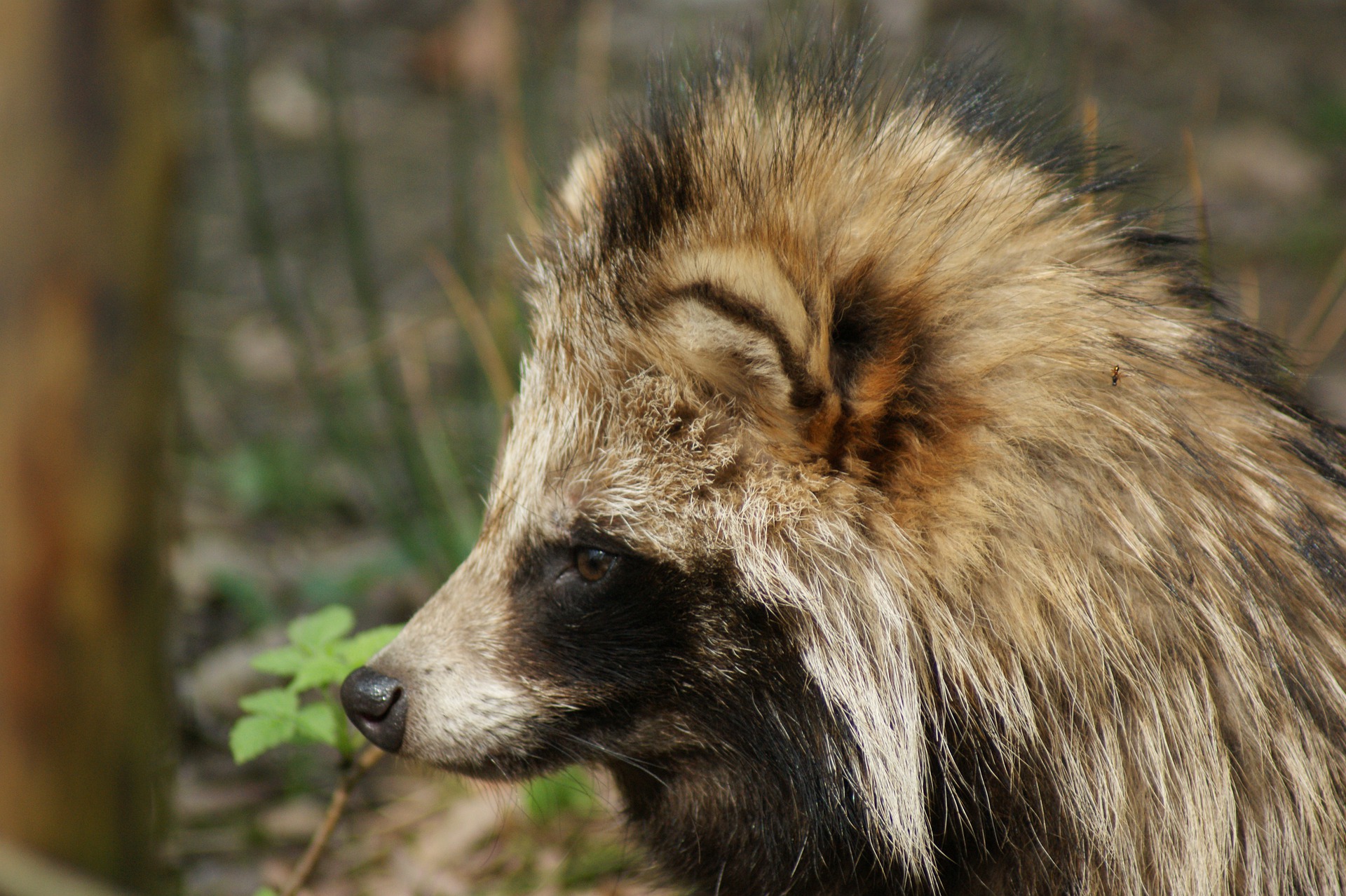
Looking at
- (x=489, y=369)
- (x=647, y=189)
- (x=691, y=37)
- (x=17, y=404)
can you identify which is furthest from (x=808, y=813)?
(x=691, y=37)

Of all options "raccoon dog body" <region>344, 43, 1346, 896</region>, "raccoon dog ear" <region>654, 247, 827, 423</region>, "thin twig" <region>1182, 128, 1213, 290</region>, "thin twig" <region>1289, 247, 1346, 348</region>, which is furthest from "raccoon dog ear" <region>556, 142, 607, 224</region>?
"thin twig" <region>1289, 247, 1346, 348</region>

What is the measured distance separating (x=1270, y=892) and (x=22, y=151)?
2.46 meters

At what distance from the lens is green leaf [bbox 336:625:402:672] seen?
2.73m

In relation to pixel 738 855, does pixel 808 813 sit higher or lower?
higher

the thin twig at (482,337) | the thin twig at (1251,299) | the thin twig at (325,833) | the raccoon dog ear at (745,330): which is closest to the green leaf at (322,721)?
the thin twig at (325,833)

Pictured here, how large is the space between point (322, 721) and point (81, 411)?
3.16 feet

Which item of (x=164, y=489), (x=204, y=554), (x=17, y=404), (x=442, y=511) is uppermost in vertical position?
(x=17, y=404)

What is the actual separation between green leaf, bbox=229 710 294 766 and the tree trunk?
0.46 meters

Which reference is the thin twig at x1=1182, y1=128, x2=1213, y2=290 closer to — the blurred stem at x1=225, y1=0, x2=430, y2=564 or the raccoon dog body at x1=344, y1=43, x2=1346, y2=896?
the raccoon dog body at x1=344, y1=43, x2=1346, y2=896

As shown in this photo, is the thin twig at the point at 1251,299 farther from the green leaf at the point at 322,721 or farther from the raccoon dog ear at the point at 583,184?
the green leaf at the point at 322,721

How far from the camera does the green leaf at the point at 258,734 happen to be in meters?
2.59

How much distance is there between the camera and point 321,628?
9.15 ft

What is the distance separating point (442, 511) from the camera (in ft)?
15.0

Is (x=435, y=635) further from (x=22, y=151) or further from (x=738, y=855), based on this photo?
(x=22, y=151)
